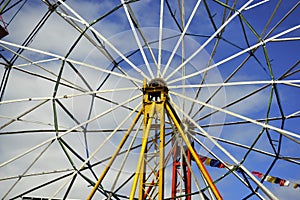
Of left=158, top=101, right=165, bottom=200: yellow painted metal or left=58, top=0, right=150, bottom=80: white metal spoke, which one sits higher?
left=58, top=0, right=150, bottom=80: white metal spoke

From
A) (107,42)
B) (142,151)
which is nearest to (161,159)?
(142,151)

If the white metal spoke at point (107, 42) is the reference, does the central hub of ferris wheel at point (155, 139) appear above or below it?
below

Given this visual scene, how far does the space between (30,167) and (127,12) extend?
317 inches

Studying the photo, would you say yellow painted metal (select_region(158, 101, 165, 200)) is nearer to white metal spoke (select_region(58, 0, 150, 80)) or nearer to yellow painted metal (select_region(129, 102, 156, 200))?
yellow painted metal (select_region(129, 102, 156, 200))

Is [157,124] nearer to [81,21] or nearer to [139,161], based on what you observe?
[139,161]

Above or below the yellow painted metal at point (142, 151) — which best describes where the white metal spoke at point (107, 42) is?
above

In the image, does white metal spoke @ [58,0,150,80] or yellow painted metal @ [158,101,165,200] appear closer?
yellow painted metal @ [158,101,165,200]

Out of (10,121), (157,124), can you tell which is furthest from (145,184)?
(10,121)

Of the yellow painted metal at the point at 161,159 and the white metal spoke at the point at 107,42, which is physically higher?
the white metal spoke at the point at 107,42

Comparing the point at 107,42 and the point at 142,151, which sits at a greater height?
the point at 107,42

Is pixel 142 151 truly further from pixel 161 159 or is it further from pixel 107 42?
pixel 107 42

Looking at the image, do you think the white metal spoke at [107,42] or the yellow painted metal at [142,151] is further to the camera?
the white metal spoke at [107,42]

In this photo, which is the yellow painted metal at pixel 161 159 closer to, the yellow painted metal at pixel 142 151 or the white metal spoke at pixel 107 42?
the yellow painted metal at pixel 142 151

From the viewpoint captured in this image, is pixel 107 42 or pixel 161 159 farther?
pixel 107 42
